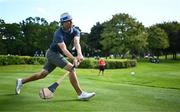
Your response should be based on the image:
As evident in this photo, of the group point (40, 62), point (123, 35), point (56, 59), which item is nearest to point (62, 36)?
point (56, 59)

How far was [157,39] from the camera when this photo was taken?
11894 cm

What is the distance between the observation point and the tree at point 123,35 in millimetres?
112375

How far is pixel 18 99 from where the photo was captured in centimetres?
1059

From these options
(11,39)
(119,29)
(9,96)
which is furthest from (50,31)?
(9,96)

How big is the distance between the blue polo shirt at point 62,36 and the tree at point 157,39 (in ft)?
351

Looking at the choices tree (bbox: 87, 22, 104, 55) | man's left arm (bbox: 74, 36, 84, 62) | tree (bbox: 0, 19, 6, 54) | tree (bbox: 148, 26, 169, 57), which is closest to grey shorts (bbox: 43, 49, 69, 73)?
man's left arm (bbox: 74, 36, 84, 62)

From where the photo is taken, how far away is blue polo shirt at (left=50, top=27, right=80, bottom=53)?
34.9 feet

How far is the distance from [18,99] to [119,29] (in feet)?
355

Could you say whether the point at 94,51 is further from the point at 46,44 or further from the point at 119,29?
the point at 119,29

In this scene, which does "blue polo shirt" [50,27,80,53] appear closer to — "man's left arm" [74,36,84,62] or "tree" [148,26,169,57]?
"man's left arm" [74,36,84,62]

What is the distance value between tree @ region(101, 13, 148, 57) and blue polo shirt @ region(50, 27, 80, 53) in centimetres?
9995

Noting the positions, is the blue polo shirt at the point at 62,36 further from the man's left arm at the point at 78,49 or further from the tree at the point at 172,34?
the tree at the point at 172,34

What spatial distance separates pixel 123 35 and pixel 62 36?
343 ft

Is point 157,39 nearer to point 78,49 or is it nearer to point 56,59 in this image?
point 56,59
